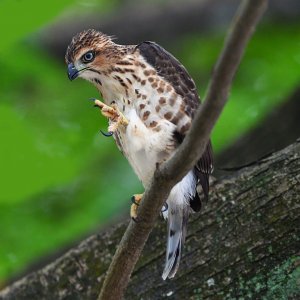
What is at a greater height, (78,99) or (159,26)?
(159,26)

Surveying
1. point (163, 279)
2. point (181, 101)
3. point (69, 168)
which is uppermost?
point (69, 168)

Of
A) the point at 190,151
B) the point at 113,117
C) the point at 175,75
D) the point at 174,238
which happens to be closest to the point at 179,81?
the point at 175,75

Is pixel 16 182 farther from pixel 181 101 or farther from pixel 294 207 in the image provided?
pixel 294 207

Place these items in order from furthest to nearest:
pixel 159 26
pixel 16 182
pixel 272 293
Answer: pixel 159 26 → pixel 16 182 → pixel 272 293

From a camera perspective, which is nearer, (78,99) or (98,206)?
(98,206)

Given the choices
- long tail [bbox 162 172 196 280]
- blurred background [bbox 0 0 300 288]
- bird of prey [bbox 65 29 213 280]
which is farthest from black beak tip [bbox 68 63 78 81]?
long tail [bbox 162 172 196 280]

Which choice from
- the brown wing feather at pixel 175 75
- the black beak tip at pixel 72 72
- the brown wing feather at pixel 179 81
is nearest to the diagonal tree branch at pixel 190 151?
the brown wing feather at pixel 179 81

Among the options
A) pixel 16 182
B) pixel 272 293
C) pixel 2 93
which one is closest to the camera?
pixel 272 293

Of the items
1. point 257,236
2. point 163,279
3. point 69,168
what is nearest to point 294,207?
point 257,236
